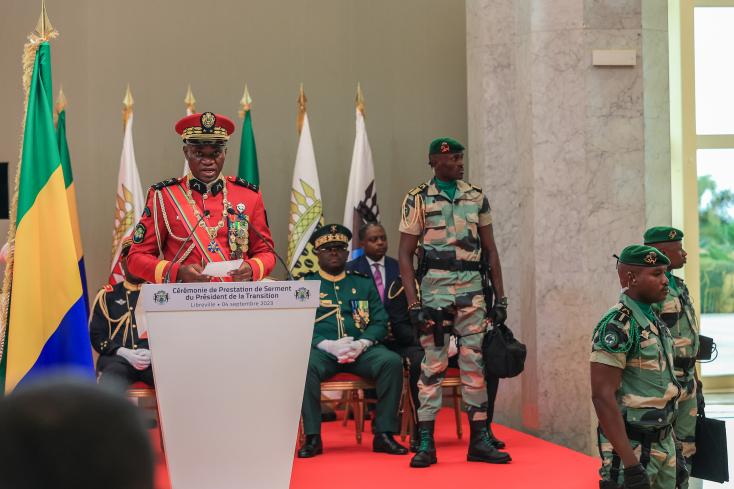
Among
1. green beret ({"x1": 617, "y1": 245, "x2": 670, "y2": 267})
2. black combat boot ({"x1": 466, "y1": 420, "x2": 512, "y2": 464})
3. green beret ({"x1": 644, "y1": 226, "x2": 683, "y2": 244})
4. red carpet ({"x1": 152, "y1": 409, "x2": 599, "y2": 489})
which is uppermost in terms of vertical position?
green beret ({"x1": 644, "y1": 226, "x2": 683, "y2": 244})

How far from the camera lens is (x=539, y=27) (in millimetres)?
6477

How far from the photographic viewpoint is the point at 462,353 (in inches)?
209

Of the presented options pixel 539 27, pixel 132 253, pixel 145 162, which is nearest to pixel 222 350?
pixel 132 253

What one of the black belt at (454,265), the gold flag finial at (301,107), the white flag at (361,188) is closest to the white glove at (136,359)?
the black belt at (454,265)

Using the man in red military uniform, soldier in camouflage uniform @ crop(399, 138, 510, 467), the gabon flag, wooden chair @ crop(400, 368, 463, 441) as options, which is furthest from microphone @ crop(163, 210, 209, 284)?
wooden chair @ crop(400, 368, 463, 441)

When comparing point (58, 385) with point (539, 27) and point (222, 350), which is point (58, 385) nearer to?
point (222, 350)

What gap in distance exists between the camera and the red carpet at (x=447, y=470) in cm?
482

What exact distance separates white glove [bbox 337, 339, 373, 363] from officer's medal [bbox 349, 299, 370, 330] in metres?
0.22

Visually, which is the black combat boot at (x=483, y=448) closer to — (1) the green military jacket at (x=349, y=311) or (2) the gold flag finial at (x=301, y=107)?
(1) the green military jacket at (x=349, y=311)

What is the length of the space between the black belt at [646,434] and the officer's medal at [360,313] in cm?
276

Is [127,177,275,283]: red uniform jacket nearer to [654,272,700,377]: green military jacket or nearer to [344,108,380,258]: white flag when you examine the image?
[654,272,700,377]: green military jacket

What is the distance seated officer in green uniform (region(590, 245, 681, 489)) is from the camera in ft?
11.7

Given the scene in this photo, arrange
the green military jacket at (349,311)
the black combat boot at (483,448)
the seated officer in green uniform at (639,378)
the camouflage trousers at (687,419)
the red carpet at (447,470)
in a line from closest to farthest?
the seated officer in green uniform at (639,378), the camouflage trousers at (687,419), the red carpet at (447,470), the black combat boot at (483,448), the green military jacket at (349,311)

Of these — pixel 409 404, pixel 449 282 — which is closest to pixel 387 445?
pixel 409 404
